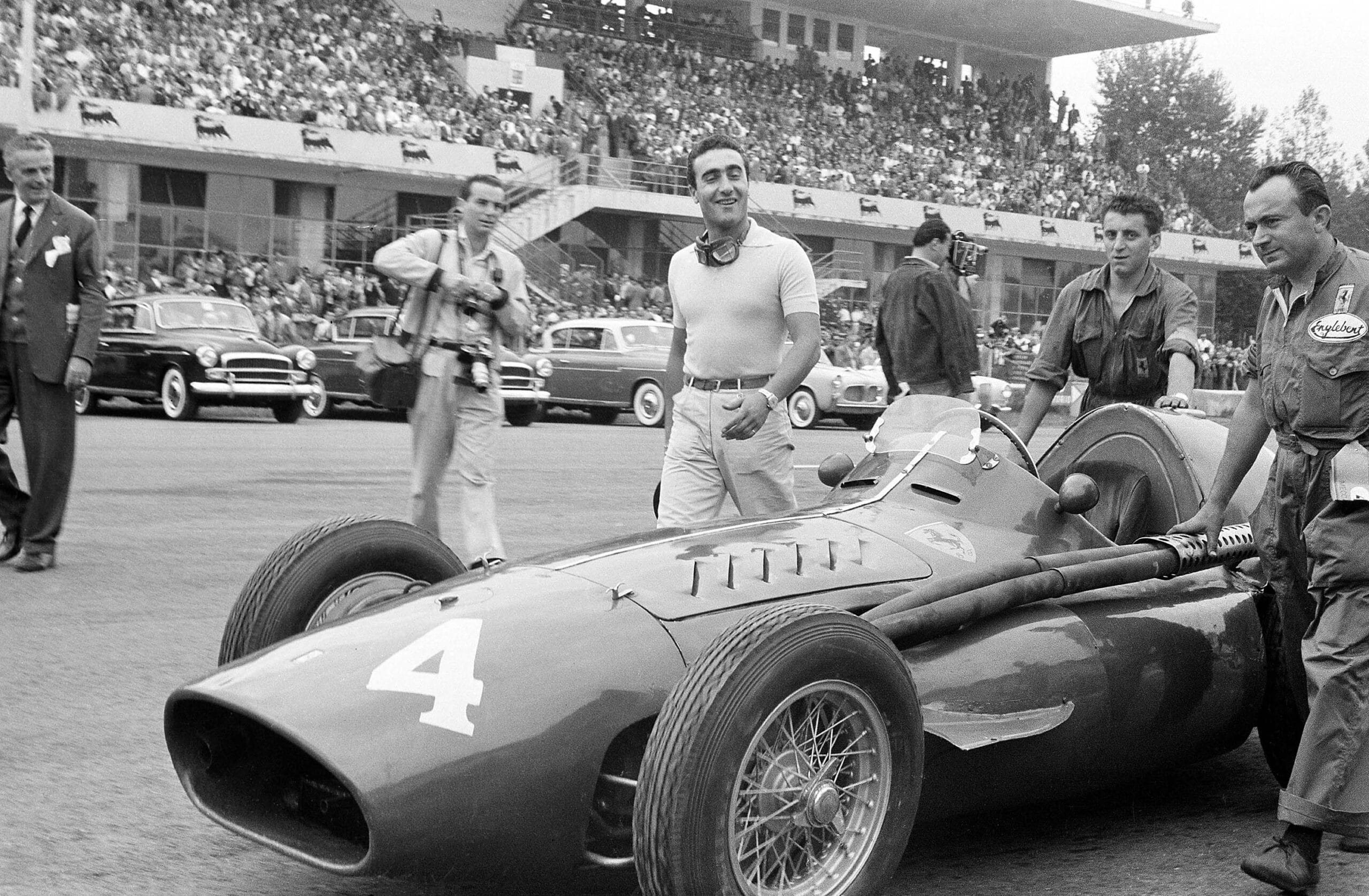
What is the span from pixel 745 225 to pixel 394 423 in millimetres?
14804

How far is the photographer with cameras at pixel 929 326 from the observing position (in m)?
7.44

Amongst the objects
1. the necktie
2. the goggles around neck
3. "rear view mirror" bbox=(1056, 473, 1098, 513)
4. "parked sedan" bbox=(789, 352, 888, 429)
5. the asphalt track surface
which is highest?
the necktie

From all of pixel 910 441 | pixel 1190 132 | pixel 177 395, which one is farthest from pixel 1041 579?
pixel 1190 132

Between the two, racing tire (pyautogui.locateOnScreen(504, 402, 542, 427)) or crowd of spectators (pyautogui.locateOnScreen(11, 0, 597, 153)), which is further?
crowd of spectators (pyautogui.locateOnScreen(11, 0, 597, 153))

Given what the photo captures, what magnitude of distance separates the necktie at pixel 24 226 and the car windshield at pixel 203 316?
1179 centimetres

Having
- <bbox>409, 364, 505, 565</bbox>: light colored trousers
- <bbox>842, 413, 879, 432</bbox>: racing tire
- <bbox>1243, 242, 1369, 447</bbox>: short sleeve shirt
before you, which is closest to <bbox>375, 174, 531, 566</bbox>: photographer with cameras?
<bbox>409, 364, 505, 565</bbox>: light colored trousers

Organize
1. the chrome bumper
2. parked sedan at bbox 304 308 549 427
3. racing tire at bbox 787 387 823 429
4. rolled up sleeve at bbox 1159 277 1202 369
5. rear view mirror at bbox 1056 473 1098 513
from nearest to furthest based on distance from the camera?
1. rear view mirror at bbox 1056 473 1098 513
2. rolled up sleeve at bbox 1159 277 1202 369
3. the chrome bumper
4. parked sedan at bbox 304 308 549 427
5. racing tire at bbox 787 387 823 429

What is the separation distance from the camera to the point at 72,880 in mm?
3291

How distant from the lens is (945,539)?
3.92 m

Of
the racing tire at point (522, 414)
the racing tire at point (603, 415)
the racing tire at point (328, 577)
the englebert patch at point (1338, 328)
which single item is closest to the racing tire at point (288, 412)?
the racing tire at point (522, 414)

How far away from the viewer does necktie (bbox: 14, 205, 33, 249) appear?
23.5 feet

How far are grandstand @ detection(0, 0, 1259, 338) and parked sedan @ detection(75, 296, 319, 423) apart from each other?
9930mm

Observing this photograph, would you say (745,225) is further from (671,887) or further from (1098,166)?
(1098,166)

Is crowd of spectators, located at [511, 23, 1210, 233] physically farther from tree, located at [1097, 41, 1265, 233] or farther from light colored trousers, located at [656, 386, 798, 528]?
light colored trousers, located at [656, 386, 798, 528]
